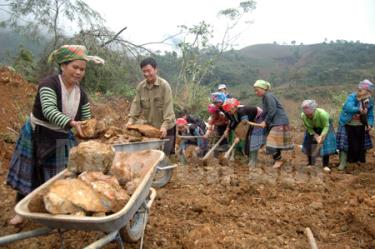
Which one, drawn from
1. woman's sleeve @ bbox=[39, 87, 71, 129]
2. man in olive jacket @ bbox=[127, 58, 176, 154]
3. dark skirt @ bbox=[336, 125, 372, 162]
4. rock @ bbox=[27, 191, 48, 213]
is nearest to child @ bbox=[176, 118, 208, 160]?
man in olive jacket @ bbox=[127, 58, 176, 154]

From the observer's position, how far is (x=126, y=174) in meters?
2.68

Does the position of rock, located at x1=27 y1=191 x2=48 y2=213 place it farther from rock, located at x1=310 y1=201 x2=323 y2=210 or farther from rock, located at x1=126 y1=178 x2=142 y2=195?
rock, located at x1=310 y1=201 x2=323 y2=210

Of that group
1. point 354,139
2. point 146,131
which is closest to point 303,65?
point 354,139

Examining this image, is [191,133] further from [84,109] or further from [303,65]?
[303,65]

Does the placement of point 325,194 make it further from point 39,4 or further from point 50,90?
point 39,4

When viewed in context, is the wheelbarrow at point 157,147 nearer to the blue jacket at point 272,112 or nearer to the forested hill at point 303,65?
the blue jacket at point 272,112

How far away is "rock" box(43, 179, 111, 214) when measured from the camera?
203 centimetres

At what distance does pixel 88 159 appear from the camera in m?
2.51

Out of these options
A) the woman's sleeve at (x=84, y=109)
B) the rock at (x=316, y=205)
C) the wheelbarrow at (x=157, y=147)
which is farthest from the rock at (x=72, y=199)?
the rock at (x=316, y=205)

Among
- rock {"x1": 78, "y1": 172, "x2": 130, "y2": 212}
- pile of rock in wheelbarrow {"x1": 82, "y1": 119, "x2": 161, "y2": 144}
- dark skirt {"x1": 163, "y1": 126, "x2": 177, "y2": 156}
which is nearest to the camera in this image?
rock {"x1": 78, "y1": 172, "x2": 130, "y2": 212}

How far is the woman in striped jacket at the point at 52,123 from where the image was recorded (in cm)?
Result: 294

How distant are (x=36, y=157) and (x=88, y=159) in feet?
3.21

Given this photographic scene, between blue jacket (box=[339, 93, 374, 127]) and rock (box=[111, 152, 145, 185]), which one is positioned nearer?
rock (box=[111, 152, 145, 185])

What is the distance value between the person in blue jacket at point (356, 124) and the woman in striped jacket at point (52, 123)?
13.4 ft
